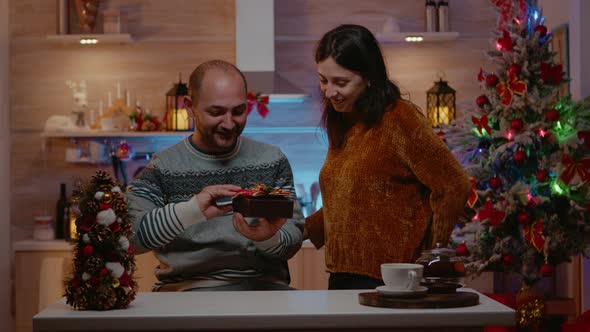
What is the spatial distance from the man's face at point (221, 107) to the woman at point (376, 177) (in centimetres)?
25

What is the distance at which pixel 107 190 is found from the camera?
2043 mm

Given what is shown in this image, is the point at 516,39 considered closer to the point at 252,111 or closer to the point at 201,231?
the point at 252,111

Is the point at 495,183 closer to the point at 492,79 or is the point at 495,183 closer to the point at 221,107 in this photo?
the point at 492,79

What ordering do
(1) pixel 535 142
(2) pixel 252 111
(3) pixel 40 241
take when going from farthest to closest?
(2) pixel 252 111 → (3) pixel 40 241 → (1) pixel 535 142

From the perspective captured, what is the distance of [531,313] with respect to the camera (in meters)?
4.36

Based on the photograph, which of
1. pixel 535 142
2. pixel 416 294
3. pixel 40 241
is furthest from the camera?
pixel 40 241

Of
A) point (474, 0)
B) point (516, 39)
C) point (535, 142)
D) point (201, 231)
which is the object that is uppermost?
point (474, 0)

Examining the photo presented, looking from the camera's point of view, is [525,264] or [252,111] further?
[252,111]

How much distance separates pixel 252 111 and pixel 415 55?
1.11 m

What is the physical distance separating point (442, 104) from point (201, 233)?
314 cm

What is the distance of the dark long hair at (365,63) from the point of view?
2412 millimetres

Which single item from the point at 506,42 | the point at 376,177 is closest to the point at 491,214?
the point at 506,42

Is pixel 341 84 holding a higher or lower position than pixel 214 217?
higher

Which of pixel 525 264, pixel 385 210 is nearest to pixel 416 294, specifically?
pixel 385 210
